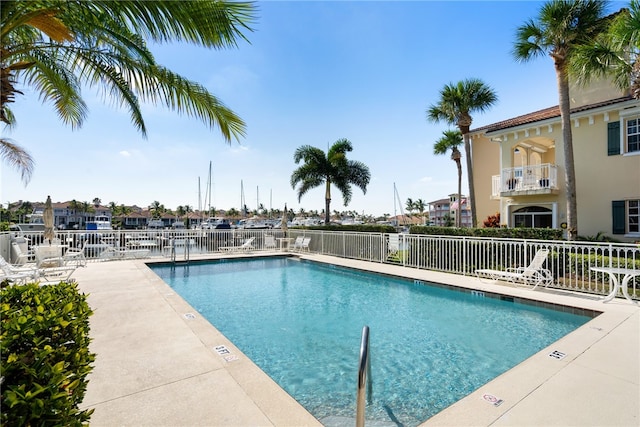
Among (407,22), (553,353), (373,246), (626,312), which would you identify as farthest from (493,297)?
(407,22)

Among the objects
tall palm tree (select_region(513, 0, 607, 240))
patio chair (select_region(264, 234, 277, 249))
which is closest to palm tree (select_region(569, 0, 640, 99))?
tall palm tree (select_region(513, 0, 607, 240))

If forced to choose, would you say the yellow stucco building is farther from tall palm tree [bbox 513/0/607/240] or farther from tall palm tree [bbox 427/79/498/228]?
tall palm tree [bbox 513/0/607/240]

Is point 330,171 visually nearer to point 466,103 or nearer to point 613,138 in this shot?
A: point 466,103

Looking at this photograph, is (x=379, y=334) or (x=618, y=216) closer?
(x=379, y=334)

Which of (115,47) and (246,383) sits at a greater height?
(115,47)

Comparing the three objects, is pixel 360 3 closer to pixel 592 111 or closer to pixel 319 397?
pixel 319 397

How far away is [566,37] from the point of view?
37.8ft

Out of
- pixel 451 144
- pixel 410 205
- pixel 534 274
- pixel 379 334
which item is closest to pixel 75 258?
pixel 379 334

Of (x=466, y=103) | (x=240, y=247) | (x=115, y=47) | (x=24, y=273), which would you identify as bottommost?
(x=240, y=247)

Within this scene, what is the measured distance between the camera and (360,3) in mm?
9133

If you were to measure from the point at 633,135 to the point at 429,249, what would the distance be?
10.3 metres

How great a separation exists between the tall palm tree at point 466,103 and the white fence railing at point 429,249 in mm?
7846

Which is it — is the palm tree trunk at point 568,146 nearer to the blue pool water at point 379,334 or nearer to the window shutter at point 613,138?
the window shutter at point 613,138

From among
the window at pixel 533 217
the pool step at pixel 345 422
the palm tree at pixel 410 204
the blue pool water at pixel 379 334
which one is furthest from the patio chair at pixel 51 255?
the palm tree at pixel 410 204
